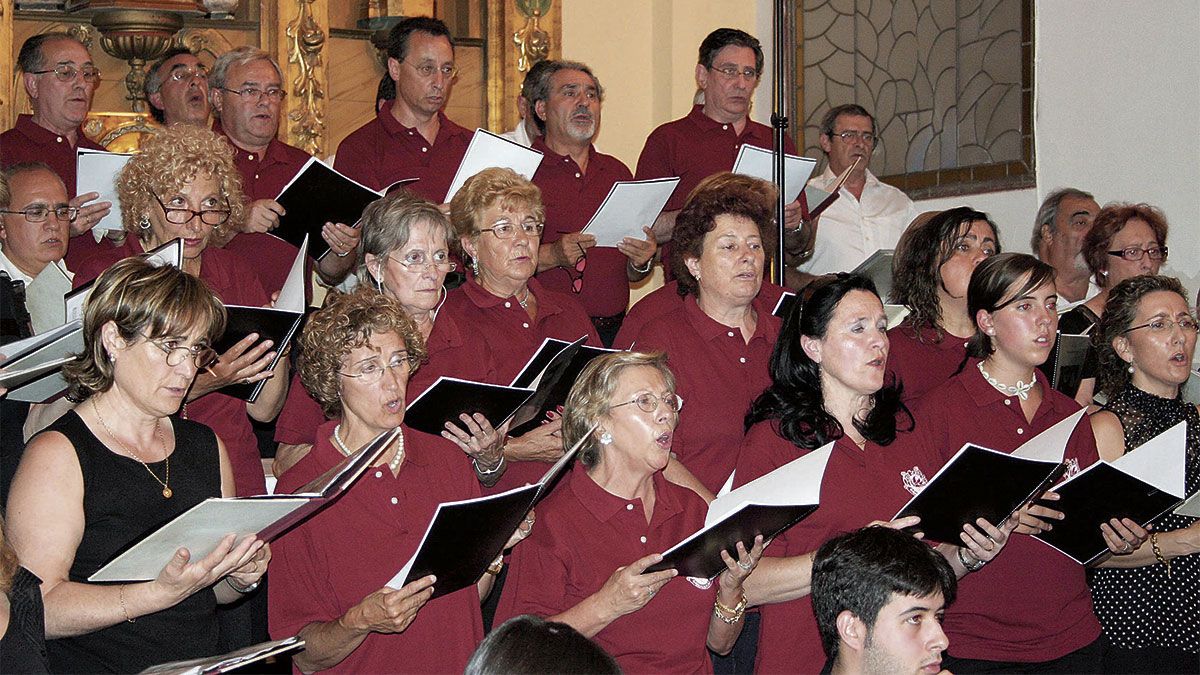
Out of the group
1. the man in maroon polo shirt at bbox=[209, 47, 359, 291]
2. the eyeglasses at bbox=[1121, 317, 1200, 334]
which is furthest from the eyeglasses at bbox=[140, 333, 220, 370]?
the eyeglasses at bbox=[1121, 317, 1200, 334]

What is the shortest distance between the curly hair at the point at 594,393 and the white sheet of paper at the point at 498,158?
1.08 m

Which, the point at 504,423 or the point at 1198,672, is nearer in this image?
the point at 504,423

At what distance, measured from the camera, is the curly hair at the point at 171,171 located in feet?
11.9

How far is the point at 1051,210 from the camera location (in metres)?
5.55

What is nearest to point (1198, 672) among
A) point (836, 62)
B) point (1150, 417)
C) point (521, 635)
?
point (1150, 417)

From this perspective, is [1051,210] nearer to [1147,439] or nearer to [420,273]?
[1147,439]

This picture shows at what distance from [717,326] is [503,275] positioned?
2.08ft

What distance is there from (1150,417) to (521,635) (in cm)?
271

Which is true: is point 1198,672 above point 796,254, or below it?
below

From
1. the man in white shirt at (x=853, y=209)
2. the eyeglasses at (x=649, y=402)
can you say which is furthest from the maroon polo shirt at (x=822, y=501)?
the man in white shirt at (x=853, y=209)

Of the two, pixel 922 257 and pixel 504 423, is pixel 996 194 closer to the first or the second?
pixel 922 257

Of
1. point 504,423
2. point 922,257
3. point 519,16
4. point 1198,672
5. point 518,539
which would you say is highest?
point 519,16

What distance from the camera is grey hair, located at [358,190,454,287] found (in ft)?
12.2

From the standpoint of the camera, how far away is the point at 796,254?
5418 mm
